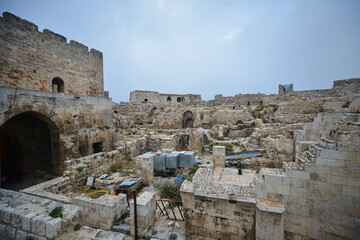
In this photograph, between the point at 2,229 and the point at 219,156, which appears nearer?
the point at 2,229

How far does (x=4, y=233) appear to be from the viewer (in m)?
3.27

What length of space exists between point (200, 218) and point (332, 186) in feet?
11.0

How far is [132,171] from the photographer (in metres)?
8.45

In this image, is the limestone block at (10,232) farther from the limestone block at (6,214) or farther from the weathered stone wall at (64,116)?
the weathered stone wall at (64,116)

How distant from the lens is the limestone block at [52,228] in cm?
287

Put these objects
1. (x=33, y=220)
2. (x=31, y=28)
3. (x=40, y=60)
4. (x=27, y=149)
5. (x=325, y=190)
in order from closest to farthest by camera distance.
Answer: (x=33, y=220) < (x=325, y=190) < (x=27, y=149) < (x=31, y=28) < (x=40, y=60)

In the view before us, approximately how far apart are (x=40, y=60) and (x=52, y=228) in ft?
32.6

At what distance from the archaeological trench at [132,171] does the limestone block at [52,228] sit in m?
0.02

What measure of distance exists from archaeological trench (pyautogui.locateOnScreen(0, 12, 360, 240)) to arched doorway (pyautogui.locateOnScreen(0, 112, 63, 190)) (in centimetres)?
5

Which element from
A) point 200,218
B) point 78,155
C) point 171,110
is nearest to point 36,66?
point 78,155

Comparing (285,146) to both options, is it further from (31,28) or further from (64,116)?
(31,28)

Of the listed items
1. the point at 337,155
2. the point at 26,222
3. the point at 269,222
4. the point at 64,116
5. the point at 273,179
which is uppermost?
the point at 64,116

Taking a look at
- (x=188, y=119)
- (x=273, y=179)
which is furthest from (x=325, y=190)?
(x=188, y=119)

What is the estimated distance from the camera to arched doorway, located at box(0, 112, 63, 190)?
7508 millimetres
